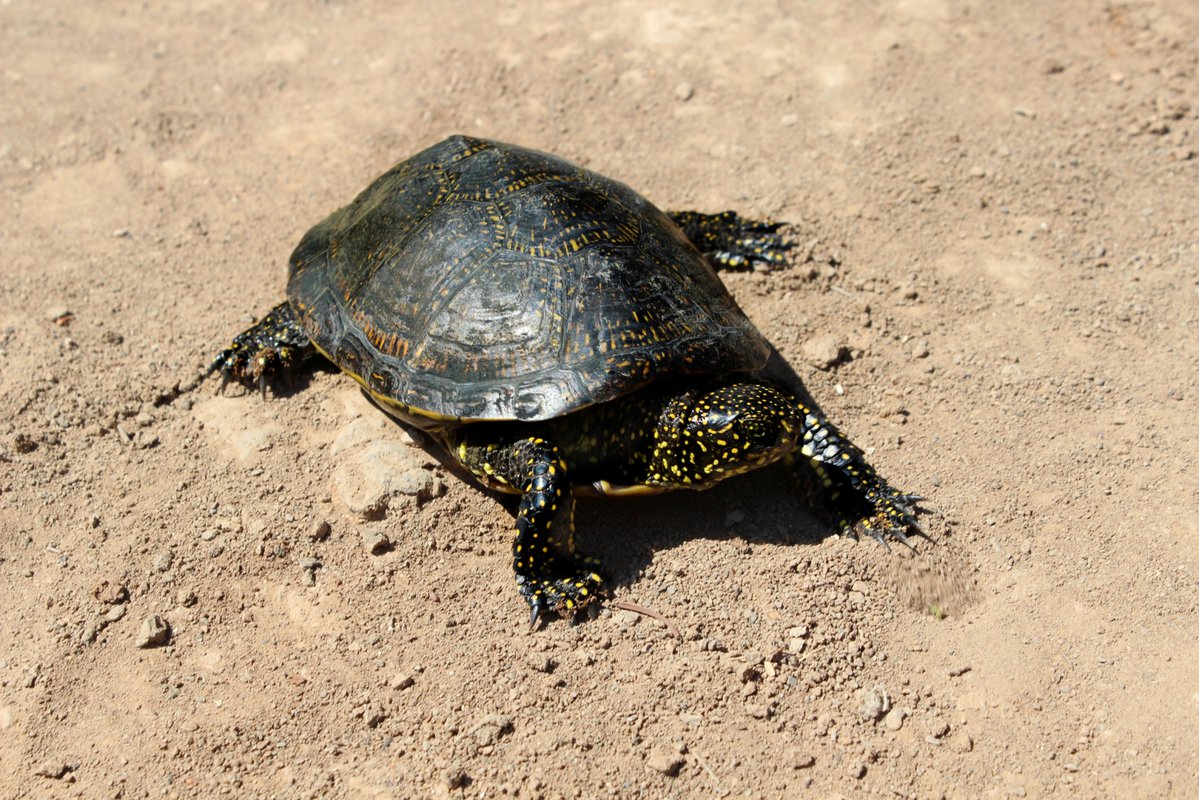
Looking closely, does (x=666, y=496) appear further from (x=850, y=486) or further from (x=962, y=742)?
(x=962, y=742)

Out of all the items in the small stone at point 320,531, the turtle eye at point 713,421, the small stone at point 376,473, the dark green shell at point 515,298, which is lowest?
the small stone at point 320,531

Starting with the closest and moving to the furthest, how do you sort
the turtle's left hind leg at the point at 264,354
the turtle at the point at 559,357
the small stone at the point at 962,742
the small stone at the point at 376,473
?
1. the small stone at the point at 962,742
2. the turtle at the point at 559,357
3. the small stone at the point at 376,473
4. the turtle's left hind leg at the point at 264,354

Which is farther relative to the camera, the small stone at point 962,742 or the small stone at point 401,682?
the small stone at point 401,682

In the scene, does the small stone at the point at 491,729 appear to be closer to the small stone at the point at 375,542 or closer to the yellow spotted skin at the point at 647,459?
the yellow spotted skin at the point at 647,459

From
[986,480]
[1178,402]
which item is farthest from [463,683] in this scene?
[1178,402]

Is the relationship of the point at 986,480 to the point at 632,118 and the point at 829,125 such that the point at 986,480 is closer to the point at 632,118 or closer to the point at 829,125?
the point at 829,125

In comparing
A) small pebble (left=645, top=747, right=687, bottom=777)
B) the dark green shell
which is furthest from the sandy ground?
the dark green shell

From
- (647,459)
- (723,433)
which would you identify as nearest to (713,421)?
(723,433)

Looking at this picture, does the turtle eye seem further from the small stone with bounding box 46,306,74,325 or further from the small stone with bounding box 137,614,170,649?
the small stone with bounding box 46,306,74,325

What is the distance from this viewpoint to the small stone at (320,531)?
15.5ft

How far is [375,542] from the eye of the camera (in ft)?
15.3

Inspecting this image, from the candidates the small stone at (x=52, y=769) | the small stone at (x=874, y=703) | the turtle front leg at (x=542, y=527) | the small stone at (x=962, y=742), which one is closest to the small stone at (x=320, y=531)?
the turtle front leg at (x=542, y=527)

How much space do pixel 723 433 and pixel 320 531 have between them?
2.09m

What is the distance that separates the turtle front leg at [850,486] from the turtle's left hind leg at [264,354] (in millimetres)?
2917
